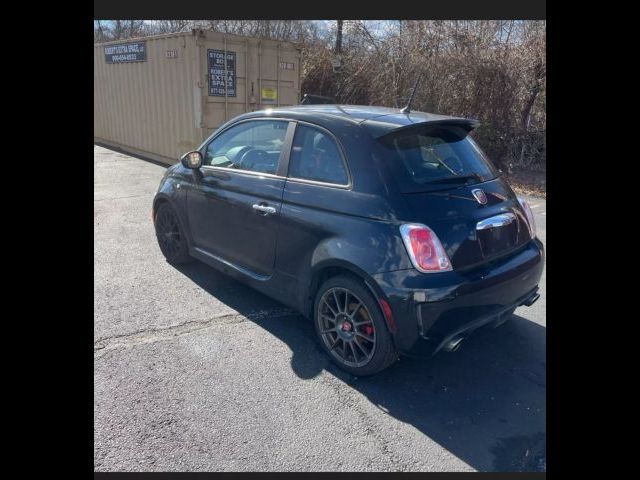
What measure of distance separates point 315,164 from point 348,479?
6.72 feet

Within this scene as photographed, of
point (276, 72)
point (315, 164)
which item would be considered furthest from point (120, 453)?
point (276, 72)

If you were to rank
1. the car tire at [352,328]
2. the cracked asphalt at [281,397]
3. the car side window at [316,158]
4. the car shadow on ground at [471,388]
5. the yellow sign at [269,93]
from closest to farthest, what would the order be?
the cracked asphalt at [281,397] < the car shadow on ground at [471,388] < the car tire at [352,328] < the car side window at [316,158] < the yellow sign at [269,93]

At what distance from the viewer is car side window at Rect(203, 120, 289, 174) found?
12.3ft

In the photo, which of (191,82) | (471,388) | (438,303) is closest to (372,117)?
(438,303)

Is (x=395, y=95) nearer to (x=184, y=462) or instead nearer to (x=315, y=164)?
(x=315, y=164)

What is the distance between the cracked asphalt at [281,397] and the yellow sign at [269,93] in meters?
7.45

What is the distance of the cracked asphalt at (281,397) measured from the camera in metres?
2.51

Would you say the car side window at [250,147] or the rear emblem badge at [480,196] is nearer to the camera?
the rear emblem badge at [480,196]

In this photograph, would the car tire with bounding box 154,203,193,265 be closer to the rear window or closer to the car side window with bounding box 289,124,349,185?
the car side window with bounding box 289,124,349,185

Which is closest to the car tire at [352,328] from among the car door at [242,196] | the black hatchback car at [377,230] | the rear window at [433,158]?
the black hatchback car at [377,230]

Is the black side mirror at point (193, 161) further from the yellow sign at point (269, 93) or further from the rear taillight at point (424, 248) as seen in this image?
the yellow sign at point (269, 93)

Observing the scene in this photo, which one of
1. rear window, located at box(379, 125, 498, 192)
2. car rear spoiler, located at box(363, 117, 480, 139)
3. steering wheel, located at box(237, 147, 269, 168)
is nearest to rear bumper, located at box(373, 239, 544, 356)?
rear window, located at box(379, 125, 498, 192)

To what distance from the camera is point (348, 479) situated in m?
2.40

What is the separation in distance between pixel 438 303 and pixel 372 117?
4.65 feet
